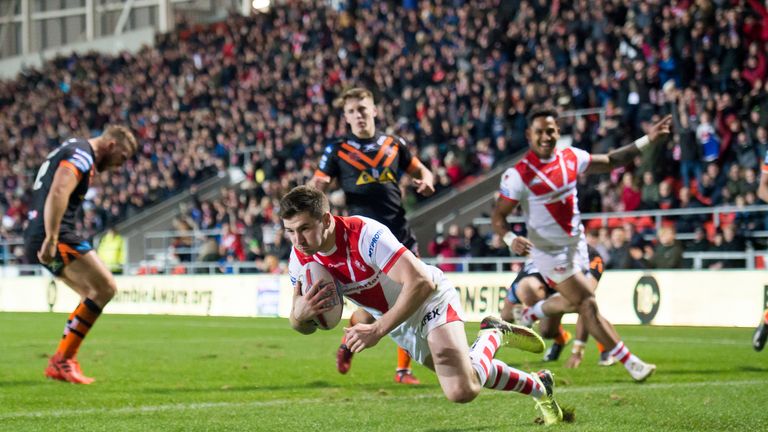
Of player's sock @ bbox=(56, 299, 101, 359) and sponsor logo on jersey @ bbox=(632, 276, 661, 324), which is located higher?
player's sock @ bbox=(56, 299, 101, 359)

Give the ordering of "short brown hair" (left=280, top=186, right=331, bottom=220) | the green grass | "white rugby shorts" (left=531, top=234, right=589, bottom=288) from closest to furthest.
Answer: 1. "short brown hair" (left=280, top=186, right=331, bottom=220)
2. the green grass
3. "white rugby shorts" (left=531, top=234, right=589, bottom=288)

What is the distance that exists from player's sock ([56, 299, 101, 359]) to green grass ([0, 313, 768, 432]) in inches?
12.0

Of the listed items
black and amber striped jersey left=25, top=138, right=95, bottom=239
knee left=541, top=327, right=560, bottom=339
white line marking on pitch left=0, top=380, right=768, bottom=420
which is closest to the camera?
white line marking on pitch left=0, top=380, right=768, bottom=420

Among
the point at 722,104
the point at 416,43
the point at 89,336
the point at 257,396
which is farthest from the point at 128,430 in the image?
the point at 416,43

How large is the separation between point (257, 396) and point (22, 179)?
29.6 meters

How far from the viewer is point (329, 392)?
834 centimetres

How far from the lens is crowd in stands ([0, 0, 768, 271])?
1888 cm

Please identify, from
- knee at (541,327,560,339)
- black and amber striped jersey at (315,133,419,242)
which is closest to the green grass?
knee at (541,327,560,339)

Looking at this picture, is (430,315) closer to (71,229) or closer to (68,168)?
(68,168)

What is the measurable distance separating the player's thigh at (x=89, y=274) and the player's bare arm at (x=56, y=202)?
1.17 feet

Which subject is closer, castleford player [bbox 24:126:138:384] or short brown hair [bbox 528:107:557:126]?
castleford player [bbox 24:126:138:384]

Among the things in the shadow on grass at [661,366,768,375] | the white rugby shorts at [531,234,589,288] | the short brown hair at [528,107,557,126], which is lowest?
the shadow on grass at [661,366,768,375]

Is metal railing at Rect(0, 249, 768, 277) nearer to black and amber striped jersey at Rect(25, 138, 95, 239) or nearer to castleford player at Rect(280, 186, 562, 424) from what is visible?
black and amber striped jersey at Rect(25, 138, 95, 239)

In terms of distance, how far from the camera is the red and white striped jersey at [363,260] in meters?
5.50
